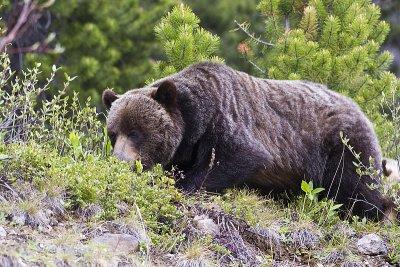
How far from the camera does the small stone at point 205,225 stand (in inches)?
233

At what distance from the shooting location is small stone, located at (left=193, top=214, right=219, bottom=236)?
5.91 metres

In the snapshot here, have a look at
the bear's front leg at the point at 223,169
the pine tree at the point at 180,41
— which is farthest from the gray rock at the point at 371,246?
the pine tree at the point at 180,41

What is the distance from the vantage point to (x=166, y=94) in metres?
7.00

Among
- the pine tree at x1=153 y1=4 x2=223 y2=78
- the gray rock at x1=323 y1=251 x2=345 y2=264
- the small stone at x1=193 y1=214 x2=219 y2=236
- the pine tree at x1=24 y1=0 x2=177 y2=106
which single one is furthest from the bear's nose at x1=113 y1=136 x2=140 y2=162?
the pine tree at x1=24 y1=0 x2=177 y2=106

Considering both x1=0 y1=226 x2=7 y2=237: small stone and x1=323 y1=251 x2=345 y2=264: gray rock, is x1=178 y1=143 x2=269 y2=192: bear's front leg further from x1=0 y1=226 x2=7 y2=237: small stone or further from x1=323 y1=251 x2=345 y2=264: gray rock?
x1=0 y1=226 x2=7 y2=237: small stone

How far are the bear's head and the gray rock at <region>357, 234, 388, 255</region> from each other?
5.57ft

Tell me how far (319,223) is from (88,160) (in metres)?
1.87

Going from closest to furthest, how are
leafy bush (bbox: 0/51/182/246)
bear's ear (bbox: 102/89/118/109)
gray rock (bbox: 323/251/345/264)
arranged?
leafy bush (bbox: 0/51/182/246) → gray rock (bbox: 323/251/345/264) → bear's ear (bbox: 102/89/118/109)

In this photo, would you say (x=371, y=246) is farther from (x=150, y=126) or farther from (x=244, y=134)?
(x=150, y=126)

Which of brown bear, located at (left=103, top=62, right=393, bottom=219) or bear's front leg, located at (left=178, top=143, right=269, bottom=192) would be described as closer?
bear's front leg, located at (left=178, top=143, right=269, bottom=192)

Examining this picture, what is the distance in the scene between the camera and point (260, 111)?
24.1 feet

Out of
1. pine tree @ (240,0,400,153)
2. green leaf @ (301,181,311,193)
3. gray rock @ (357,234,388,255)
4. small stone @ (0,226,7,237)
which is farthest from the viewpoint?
pine tree @ (240,0,400,153)

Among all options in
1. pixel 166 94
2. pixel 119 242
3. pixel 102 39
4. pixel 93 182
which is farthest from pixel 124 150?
pixel 102 39

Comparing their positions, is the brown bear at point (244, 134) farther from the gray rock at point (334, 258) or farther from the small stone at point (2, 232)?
the small stone at point (2, 232)
